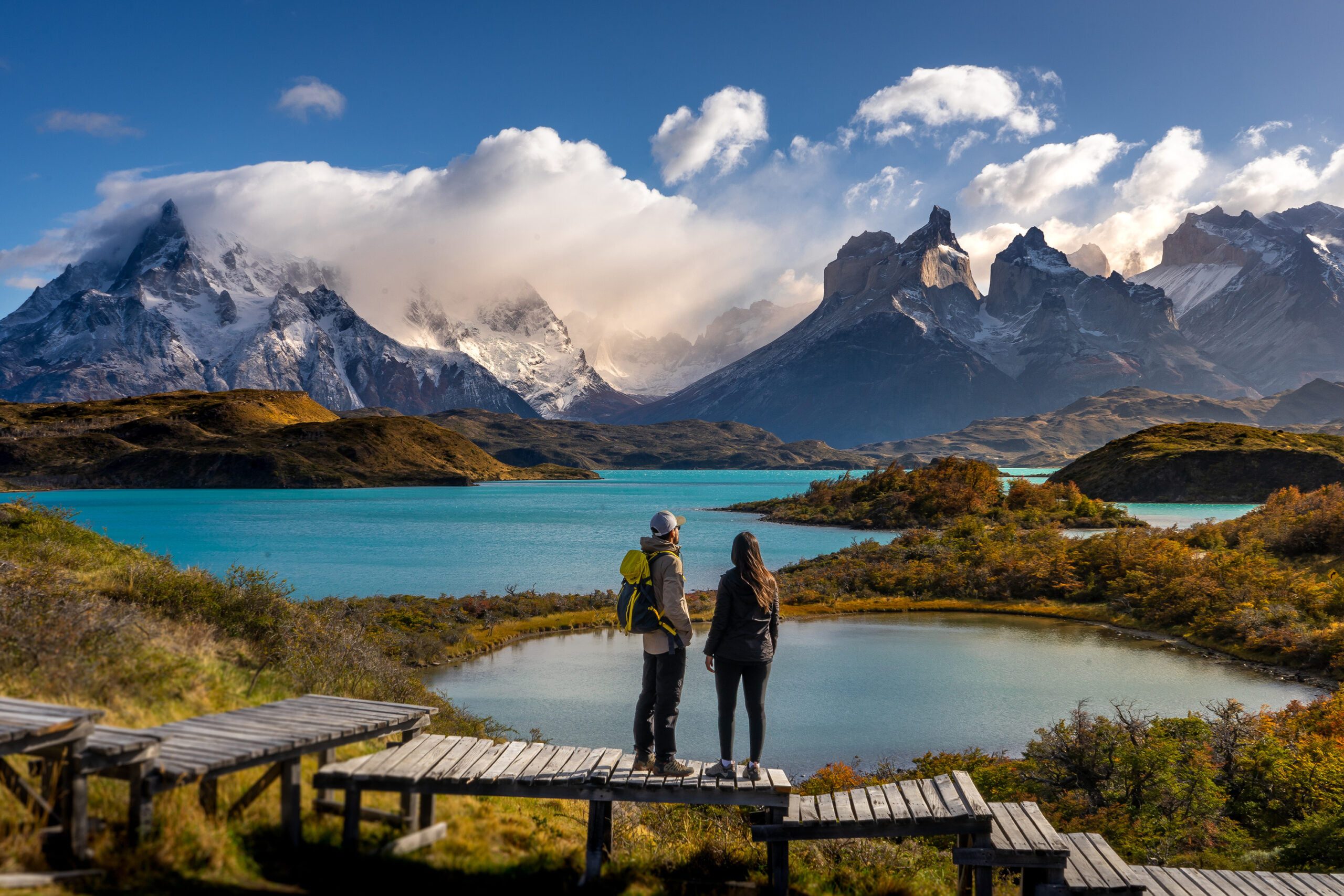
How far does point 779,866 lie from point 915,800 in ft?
4.31

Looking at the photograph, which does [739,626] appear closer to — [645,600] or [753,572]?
[753,572]

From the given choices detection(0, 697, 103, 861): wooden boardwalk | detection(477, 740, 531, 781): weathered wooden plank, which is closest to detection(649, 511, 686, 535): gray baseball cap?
detection(477, 740, 531, 781): weathered wooden plank

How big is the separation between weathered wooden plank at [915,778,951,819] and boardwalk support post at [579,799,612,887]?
8.90ft

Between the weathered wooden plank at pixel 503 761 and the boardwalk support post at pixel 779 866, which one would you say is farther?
the boardwalk support post at pixel 779 866

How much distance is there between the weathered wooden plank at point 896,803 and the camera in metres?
7.08

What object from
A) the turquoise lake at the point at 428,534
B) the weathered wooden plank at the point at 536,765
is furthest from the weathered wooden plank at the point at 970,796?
the turquoise lake at the point at 428,534

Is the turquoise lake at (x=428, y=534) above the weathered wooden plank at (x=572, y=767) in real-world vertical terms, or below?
below

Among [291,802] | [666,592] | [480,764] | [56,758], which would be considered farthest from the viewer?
[666,592]

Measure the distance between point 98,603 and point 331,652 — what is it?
3.56 m

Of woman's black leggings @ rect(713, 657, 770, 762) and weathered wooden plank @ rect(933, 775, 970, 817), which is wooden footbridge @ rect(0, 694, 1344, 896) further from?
woman's black leggings @ rect(713, 657, 770, 762)

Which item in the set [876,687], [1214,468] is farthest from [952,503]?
[1214,468]

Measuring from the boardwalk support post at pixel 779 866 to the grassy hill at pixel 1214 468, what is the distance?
117522mm

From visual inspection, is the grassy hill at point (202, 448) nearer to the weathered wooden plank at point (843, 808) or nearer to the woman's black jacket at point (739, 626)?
the woman's black jacket at point (739, 626)

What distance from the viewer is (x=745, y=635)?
827 cm
